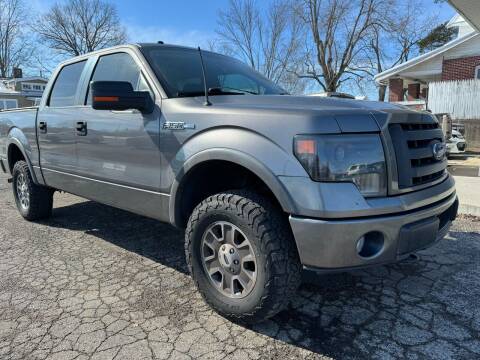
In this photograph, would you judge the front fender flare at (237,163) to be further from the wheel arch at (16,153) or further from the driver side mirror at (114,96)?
the wheel arch at (16,153)

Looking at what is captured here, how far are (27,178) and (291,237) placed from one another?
3971mm

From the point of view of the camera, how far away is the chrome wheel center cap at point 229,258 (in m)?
2.69

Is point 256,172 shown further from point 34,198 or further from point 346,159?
point 34,198

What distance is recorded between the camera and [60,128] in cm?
428

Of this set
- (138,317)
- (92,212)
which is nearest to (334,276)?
(138,317)

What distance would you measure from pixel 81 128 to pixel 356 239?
2796 mm

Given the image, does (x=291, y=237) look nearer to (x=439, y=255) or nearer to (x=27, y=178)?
(x=439, y=255)

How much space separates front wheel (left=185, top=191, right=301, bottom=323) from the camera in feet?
8.06

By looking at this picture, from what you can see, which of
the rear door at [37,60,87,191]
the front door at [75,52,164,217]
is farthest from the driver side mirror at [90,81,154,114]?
the rear door at [37,60,87,191]

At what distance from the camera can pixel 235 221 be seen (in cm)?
259

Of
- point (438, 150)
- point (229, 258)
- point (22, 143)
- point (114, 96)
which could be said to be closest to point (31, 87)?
point (22, 143)

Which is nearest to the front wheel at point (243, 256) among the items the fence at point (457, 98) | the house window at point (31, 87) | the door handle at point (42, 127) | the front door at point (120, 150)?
the front door at point (120, 150)

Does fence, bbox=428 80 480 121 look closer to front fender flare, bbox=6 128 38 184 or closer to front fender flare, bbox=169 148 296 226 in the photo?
front fender flare, bbox=6 128 38 184

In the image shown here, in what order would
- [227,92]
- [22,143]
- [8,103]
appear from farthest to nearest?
[8,103] < [22,143] < [227,92]
